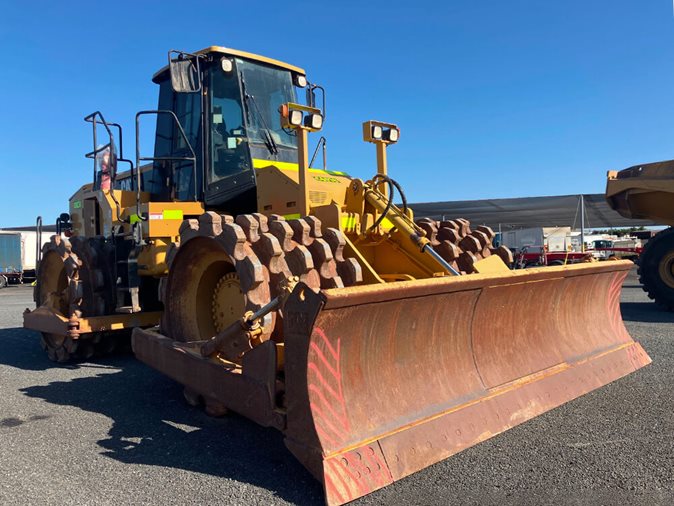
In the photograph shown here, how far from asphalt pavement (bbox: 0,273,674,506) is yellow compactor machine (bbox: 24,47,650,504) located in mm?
174

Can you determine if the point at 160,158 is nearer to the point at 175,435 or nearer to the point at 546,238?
the point at 175,435

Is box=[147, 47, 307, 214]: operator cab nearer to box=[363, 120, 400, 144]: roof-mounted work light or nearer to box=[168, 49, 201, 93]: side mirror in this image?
box=[168, 49, 201, 93]: side mirror

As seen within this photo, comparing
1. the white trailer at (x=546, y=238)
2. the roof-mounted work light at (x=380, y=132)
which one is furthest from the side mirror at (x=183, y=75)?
the white trailer at (x=546, y=238)

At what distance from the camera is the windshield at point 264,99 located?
5.76m

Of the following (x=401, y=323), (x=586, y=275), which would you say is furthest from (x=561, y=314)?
(x=401, y=323)

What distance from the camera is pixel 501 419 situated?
3.68 metres

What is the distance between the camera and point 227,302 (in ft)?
14.4

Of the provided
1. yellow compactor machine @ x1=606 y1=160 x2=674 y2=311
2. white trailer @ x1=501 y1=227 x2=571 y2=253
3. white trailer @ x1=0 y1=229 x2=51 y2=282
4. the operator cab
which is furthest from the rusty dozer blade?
white trailer @ x1=0 y1=229 x2=51 y2=282

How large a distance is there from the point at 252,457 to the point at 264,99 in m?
3.90

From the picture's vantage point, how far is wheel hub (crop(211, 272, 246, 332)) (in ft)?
14.0

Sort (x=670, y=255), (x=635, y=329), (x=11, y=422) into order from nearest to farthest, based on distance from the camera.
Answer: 1. (x=11, y=422)
2. (x=635, y=329)
3. (x=670, y=255)

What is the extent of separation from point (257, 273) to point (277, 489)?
1325 millimetres

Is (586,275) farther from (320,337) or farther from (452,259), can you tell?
(320,337)

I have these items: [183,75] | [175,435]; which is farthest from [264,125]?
[175,435]
